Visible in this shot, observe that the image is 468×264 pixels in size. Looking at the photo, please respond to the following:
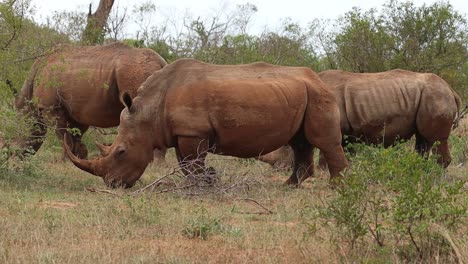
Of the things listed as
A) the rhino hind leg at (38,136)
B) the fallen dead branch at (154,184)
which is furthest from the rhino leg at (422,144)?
the rhino hind leg at (38,136)

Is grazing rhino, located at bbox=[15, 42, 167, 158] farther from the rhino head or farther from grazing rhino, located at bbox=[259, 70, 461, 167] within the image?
grazing rhino, located at bbox=[259, 70, 461, 167]

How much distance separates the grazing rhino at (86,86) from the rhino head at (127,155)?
4.84 feet

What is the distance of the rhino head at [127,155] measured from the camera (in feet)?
31.2

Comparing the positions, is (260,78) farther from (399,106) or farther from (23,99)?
(23,99)

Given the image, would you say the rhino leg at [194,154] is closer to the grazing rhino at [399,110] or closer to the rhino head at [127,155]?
the rhino head at [127,155]

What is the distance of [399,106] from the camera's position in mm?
11703

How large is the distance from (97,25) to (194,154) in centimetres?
781

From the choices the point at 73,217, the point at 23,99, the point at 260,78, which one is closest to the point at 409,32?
the point at 260,78

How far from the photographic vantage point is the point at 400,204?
5723mm

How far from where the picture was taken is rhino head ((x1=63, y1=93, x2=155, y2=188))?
9.52 metres

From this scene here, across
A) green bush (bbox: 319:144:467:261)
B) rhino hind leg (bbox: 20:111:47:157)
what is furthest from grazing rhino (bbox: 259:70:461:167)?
green bush (bbox: 319:144:467:261)

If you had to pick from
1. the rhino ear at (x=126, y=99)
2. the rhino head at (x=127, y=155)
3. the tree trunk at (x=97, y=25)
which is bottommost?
the rhino head at (x=127, y=155)

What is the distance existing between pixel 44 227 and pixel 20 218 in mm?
484

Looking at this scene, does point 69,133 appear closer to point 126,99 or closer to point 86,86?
point 86,86
